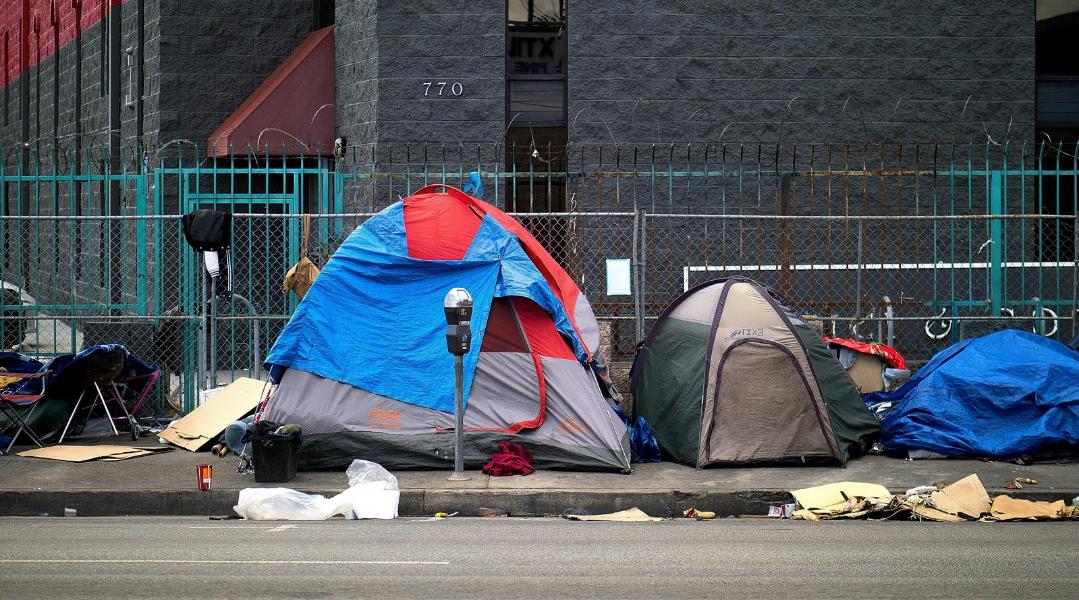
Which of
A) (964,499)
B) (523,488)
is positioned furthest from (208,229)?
(964,499)

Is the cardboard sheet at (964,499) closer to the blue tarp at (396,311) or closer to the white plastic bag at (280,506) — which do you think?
the blue tarp at (396,311)

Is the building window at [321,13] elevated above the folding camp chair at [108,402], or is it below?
above

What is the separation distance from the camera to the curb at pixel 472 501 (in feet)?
31.0

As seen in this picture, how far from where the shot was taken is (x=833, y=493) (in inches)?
374

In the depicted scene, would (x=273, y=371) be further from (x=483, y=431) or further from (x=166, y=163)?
(x=166, y=163)

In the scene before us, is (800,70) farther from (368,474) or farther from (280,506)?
(280,506)

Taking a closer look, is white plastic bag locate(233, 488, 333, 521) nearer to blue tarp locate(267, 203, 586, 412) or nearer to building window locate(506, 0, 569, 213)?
blue tarp locate(267, 203, 586, 412)

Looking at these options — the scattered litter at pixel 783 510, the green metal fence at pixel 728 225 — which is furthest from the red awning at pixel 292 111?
the scattered litter at pixel 783 510

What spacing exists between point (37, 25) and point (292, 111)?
14.1 m

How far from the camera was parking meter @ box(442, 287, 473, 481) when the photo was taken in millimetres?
9703

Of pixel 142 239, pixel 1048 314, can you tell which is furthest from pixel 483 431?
pixel 1048 314

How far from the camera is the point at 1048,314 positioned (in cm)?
1514

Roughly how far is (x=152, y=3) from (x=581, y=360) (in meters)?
10.2

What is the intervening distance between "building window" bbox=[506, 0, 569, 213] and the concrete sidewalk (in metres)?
6.30
